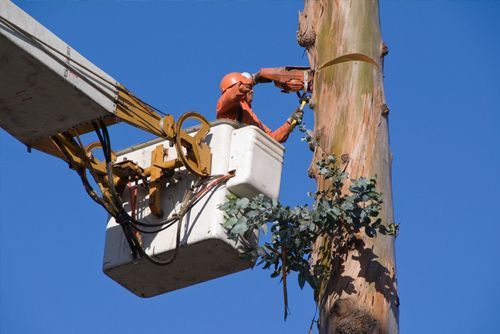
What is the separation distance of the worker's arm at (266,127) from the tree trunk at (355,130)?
126cm

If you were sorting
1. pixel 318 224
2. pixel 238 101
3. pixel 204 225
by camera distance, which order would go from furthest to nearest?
1. pixel 238 101
2. pixel 204 225
3. pixel 318 224

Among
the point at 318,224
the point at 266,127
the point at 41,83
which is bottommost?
the point at 318,224

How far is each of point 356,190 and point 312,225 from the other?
0.85 feet

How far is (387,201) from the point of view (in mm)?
6000

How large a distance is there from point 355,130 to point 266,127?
6.86 ft

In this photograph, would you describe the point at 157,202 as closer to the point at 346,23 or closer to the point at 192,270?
the point at 192,270

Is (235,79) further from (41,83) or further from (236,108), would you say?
(41,83)

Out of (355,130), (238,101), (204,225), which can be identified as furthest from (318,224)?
(238,101)

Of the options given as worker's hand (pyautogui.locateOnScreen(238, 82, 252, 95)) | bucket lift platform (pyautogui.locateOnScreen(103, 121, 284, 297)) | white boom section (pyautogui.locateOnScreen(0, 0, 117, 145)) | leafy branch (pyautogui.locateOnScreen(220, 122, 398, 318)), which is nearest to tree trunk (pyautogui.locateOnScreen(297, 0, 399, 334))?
leafy branch (pyautogui.locateOnScreen(220, 122, 398, 318))

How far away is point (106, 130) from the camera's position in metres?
6.64

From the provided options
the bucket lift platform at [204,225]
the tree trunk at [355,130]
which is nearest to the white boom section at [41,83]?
the bucket lift platform at [204,225]

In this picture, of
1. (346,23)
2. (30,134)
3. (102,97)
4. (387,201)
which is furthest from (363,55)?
(30,134)

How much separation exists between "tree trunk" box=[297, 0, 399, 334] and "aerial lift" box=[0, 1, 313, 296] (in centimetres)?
32

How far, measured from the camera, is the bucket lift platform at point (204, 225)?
22.6 ft
